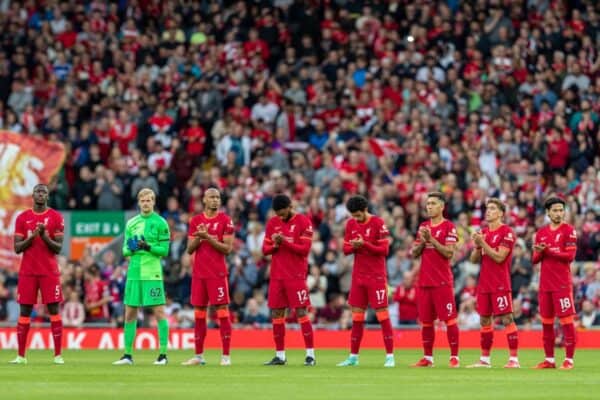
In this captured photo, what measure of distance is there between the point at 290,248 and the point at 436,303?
2.40 m

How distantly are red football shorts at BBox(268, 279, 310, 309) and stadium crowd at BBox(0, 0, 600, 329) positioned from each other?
8.85 m

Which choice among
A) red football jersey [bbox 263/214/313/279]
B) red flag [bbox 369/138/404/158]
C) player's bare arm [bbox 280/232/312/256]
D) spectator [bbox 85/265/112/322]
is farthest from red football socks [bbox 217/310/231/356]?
red flag [bbox 369/138/404/158]

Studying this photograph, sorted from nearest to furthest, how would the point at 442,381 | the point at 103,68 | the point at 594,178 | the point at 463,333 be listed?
the point at 442,381, the point at 463,333, the point at 594,178, the point at 103,68

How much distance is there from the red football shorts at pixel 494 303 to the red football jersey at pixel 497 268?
0.08 meters

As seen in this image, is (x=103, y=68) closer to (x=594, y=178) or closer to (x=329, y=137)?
(x=329, y=137)

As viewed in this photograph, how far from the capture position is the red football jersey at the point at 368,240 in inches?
956

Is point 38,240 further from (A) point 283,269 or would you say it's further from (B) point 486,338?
(B) point 486,338

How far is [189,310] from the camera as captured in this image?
34.5 metres

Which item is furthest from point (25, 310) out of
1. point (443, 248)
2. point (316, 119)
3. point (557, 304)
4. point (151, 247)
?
point (316, 119)

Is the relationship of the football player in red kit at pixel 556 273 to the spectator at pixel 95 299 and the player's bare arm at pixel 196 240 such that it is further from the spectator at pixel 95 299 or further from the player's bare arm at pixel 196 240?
the spectator at pixel 95 299

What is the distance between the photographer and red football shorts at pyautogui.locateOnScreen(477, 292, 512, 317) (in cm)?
2369

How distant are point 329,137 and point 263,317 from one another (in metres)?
6.27

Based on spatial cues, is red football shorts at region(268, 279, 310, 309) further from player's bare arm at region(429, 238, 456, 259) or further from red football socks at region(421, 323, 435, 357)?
player's bare arm at region(429, 238, 456, 259)

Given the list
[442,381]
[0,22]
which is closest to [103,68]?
[0,22]
